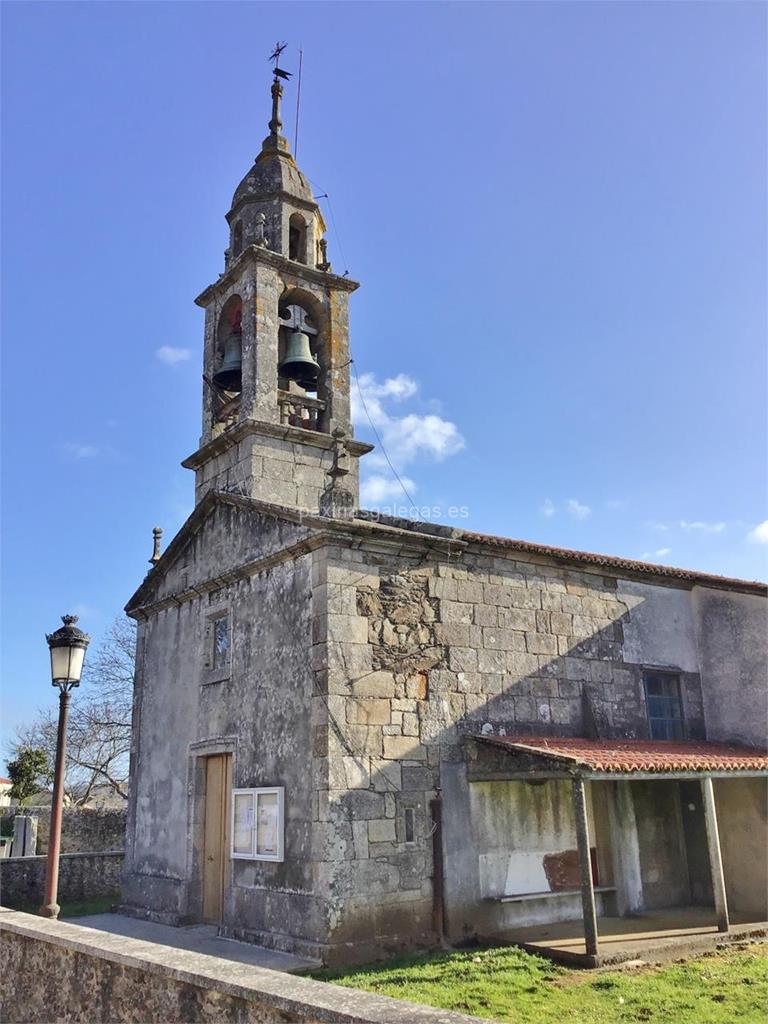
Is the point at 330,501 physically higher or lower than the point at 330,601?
higher

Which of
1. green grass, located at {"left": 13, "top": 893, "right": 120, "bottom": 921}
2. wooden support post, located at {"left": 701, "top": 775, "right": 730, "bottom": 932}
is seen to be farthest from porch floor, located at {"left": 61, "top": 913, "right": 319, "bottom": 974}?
wooden support post, located at {"left": 701, "top": 775, "right": 730, "bottom": 932}

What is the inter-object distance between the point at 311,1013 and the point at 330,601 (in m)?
6.95

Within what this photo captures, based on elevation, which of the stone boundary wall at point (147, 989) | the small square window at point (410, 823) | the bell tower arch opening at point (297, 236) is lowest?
the stone boundary wall at point (147, 989)

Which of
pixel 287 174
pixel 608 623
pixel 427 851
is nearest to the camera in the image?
pixel 427 851

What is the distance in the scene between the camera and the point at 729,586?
559 inches

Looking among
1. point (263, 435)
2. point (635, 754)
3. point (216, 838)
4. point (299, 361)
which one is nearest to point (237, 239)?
point (299, 361)

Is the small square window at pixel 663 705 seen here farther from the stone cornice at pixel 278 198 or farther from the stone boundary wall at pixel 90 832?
the stone boundary wall at pixel 90 832

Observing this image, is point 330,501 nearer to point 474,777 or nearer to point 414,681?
point 414,681

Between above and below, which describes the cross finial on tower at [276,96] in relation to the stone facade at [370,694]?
above

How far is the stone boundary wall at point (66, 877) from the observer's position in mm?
15562

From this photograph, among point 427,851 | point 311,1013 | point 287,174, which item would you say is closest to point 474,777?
point 427,851

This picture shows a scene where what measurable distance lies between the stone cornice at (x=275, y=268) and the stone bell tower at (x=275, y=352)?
18mm

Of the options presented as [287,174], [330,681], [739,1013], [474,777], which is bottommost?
[739,1013]

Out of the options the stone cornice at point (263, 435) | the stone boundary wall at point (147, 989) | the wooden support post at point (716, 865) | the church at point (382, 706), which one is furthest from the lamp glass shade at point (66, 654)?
the wooden support post at point (716, 865)
